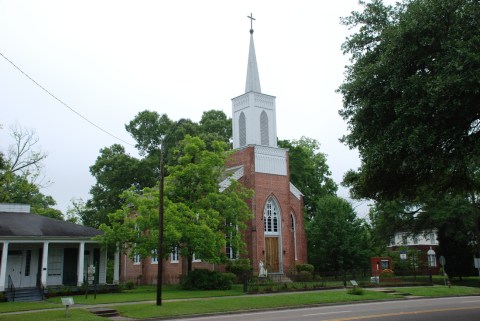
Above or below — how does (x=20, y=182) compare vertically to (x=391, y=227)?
above

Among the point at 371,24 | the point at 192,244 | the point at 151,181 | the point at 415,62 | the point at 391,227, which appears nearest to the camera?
the point at 415,62

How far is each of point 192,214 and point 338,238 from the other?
16938mm

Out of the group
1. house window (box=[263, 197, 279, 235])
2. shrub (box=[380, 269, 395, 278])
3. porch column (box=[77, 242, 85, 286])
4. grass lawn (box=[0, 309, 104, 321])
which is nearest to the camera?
grass lawn (box=[0, 309, 104, 321])

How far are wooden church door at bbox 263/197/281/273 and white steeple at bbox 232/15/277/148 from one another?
4.97 metres

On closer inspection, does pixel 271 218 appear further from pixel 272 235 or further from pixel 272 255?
pixel 272 255

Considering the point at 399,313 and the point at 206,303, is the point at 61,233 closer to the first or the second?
the point at 206,303

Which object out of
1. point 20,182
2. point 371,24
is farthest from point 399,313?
point 20,182

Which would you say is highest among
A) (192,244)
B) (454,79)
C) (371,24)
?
(371,24)

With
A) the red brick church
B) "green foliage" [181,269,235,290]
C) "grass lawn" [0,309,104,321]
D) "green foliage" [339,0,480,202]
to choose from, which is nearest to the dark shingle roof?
"green foliage" [181,269,235,290]

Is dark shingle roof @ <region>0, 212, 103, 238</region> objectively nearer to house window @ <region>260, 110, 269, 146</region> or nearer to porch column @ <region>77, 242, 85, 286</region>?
porch column @ <region>77, 242, 85, 286</region>

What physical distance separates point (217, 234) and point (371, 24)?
1614cm

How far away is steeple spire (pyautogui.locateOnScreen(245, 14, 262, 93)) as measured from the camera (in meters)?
38.2

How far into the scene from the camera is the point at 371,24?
16078mm

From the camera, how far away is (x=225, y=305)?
66.8ft
